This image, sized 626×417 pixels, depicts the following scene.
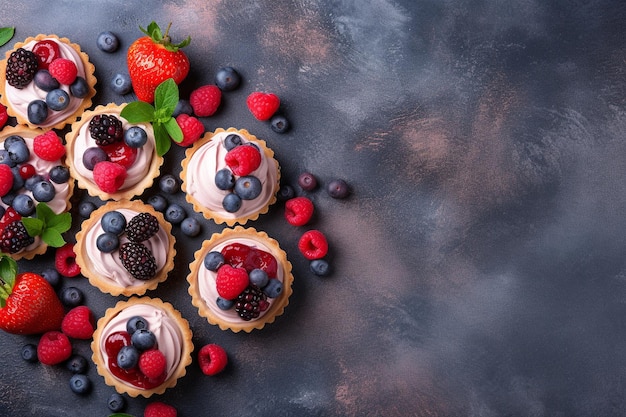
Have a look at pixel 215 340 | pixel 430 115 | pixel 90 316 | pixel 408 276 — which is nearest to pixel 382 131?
pixel 430 115

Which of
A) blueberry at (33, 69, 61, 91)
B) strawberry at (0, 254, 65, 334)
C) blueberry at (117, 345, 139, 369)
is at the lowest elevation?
strawberry at (0, 254, 65, 334)

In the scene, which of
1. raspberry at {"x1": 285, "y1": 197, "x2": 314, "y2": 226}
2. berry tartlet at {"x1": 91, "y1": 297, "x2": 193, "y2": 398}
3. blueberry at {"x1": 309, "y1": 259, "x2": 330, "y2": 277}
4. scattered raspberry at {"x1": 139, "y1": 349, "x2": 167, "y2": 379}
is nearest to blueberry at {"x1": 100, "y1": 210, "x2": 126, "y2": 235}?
berry tartlet at {"x1": 91, "y1": 297, "x2": 193, "y2": 398}

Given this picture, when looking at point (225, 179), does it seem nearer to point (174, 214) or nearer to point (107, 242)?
point (174, 214)

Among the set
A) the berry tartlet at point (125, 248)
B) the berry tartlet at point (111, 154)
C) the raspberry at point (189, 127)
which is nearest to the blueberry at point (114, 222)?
the berry tartlet at point (125, 248)

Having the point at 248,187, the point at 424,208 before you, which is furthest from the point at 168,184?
the point at 424,208

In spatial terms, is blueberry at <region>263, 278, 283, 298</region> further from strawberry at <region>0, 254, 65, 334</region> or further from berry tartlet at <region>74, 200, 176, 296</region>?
strawberry at <region>0, 254, 65, 334</region>

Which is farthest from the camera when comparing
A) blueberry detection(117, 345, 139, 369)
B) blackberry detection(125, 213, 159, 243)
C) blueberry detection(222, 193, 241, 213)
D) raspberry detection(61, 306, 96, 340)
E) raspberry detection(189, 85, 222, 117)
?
raspberry detection(189, 85, 222, 117)
